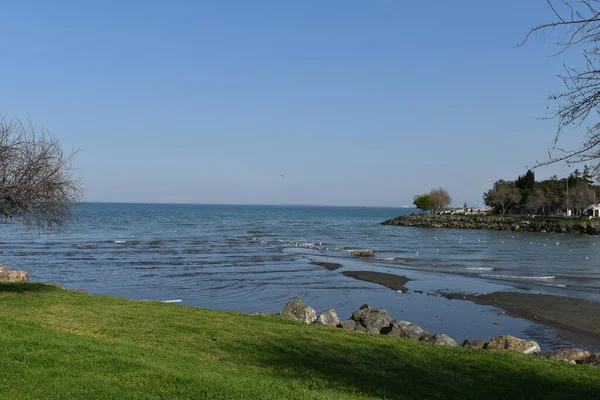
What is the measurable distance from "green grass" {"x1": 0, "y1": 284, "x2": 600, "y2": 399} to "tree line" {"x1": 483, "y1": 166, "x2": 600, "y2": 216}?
10337cm

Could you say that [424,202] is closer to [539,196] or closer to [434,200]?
[434,200]

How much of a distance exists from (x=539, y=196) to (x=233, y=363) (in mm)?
116037

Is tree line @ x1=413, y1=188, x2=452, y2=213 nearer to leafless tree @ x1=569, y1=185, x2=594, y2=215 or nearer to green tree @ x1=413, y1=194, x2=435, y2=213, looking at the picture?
green tree @ x1=413, y1=194, x2=435, y2=213

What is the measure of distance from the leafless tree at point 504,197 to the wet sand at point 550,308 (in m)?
104

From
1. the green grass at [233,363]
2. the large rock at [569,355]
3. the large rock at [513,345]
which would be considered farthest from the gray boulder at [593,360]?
the green grass at [233,363]

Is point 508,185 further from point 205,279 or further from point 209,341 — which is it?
point 209,341

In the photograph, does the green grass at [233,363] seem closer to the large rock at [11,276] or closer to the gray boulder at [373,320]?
the gray boulder at [373,320]

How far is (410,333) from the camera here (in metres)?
14.6

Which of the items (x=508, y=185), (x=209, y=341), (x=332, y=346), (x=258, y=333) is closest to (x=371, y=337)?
(x=332, y=346)

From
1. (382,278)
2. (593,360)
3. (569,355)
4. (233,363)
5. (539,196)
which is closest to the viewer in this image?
(233,363)

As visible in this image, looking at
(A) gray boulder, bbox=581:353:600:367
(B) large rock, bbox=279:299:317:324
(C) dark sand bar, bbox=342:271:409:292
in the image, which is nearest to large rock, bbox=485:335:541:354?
(A) gray boulder, bbox=581:353:600:367

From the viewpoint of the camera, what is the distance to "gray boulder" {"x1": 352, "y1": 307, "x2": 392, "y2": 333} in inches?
610

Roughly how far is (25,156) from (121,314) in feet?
16.1

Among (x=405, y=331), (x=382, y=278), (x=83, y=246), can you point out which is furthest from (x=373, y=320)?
(x=83, y=246)
